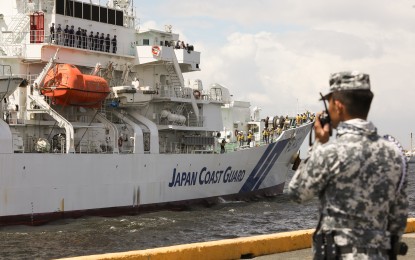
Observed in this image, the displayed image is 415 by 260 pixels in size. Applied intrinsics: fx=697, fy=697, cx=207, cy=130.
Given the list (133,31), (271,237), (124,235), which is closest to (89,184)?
(124,235)

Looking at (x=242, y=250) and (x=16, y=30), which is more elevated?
(x=16, y=30)

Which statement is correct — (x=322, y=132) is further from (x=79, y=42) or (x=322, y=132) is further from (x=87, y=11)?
(x=87, y=11)

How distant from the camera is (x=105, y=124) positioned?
86.1 ft

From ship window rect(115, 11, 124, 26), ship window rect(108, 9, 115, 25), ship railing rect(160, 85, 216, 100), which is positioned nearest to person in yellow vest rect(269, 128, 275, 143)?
ship railing rect(160, 85, 216, 100)

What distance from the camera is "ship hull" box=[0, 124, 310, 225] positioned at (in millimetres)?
21484

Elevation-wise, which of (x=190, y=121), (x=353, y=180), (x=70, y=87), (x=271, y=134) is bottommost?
(x=353, y=180)

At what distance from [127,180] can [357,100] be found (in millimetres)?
22113

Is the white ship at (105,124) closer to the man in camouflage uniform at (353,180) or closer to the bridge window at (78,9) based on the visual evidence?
the bridge window at (78,9)

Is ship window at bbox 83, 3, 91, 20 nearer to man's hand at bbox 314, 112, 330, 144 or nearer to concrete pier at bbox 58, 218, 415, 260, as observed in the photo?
concrete pier at bbox 58, 218, 415, 260

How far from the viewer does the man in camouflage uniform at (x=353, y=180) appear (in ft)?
11.8

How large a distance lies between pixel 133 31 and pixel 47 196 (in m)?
9.91

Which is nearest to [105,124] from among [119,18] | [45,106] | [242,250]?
[45,106]

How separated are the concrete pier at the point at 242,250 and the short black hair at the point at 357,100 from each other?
14.3 feet

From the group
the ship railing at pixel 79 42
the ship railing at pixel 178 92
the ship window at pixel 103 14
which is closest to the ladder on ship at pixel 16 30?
the ship railing at pixel 79 42
